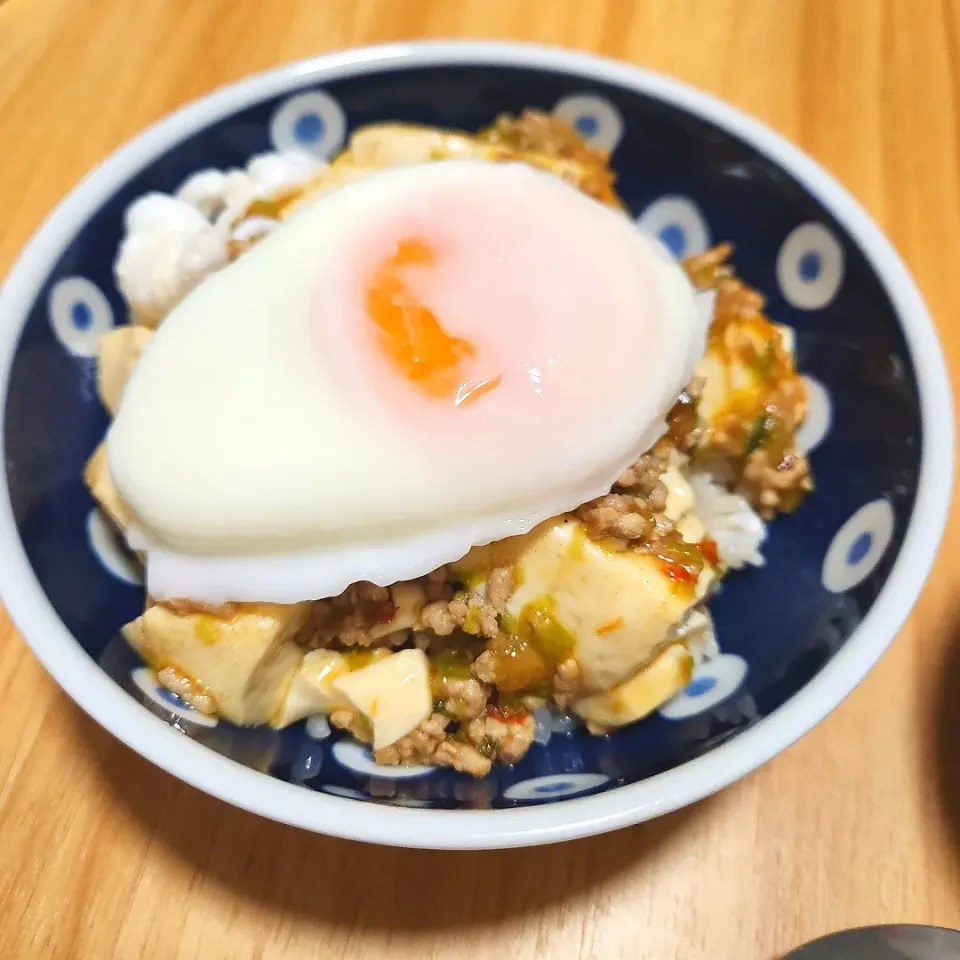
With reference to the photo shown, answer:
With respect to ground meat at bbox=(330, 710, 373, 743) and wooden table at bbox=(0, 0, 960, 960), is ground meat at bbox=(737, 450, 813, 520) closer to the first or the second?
wooden table at bbox=(0, 0, 960, 960)

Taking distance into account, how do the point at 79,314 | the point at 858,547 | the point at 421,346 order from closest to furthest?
the point at 421,346
the point at 858,547
the point at 79,314

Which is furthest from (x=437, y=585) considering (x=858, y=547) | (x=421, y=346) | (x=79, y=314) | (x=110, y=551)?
(x=79, y=314)

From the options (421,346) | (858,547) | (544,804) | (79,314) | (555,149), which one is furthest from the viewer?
(555,149)

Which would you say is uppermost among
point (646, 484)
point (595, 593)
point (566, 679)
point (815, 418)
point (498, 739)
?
point (815, 418)

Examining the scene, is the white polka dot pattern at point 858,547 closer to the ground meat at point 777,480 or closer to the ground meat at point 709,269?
the ground meat at point 777,480

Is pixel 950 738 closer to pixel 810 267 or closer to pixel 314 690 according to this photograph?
pixel 810 267

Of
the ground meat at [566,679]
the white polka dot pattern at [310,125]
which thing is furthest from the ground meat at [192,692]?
the white polka dot pattern at [310,125]

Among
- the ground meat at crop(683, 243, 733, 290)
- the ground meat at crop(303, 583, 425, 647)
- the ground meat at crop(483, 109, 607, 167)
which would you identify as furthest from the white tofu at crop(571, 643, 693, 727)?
the ground meat at crop(483, 109, 607, 167)
